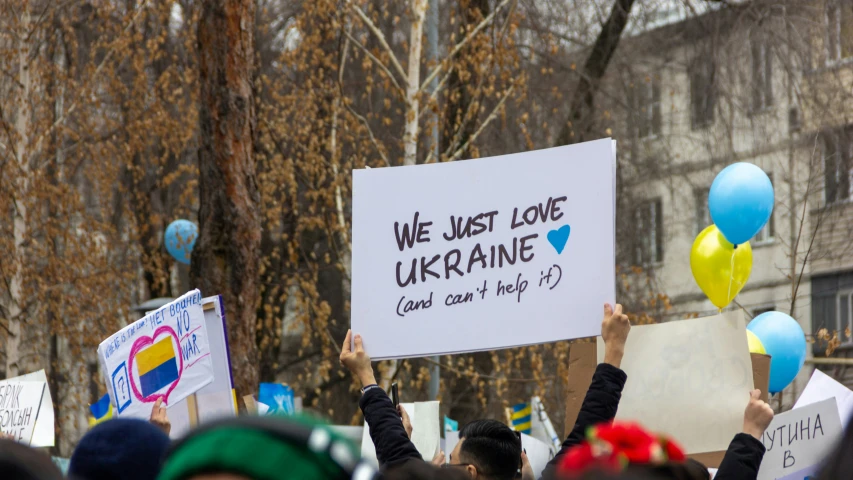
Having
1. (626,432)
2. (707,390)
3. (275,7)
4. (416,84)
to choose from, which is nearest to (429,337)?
(707,390)

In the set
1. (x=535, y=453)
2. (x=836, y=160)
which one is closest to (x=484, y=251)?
(x=535, y=453)

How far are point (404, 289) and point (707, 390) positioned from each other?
1243mm

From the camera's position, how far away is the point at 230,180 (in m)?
8.60

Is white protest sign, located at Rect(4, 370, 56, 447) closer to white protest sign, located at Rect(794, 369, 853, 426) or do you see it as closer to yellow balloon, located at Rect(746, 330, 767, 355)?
yellow balloon, located at Rect(746, 330, 767, 355)

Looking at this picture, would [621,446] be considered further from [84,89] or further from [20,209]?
[84,89]

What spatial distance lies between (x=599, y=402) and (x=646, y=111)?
1361 centimetres

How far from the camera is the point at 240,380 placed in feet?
27.5

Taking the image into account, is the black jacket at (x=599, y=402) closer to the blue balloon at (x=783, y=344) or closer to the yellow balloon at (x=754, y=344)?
the yellow balloon at (x=754, y=344)

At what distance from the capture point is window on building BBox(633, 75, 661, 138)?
1578 centimetres

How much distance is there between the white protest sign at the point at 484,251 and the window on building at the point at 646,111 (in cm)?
1087

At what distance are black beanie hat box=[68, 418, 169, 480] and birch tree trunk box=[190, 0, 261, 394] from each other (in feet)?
19.3

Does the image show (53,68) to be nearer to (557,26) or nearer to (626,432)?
(557,26)

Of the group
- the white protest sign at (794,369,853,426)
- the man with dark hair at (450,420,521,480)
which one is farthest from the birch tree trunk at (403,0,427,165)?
the man with dark hair at (450,420,521,480)

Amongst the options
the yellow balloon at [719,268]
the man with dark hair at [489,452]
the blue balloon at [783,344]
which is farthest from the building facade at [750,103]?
the man with dark hair at [489,452]
